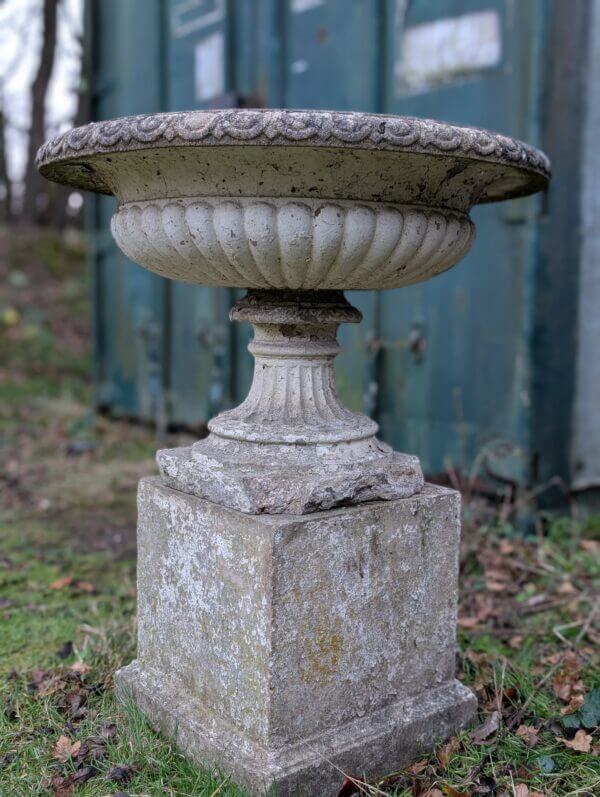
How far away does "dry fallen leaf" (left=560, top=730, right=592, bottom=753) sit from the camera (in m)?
2.07

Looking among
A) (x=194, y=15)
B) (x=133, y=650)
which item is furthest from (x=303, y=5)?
(x=133, y=650)

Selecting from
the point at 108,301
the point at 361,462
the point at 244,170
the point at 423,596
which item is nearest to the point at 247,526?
the point at 361,462

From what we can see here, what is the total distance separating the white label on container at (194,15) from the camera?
500 centimetres

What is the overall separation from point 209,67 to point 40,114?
6548 millimetres

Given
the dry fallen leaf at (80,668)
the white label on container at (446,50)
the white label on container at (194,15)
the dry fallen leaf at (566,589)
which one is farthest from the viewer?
the white label on container at (194,15)

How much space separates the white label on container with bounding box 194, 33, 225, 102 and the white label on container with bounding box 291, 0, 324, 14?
24.9 inches

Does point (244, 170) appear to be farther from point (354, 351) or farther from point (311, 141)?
point (354, 351)

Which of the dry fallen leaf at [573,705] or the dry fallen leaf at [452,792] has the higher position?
the dry fallen leaf at [573,705]

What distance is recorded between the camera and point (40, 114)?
10789 millimetres

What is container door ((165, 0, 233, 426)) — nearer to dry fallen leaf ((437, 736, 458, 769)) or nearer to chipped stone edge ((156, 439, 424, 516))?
chipped stone edge ((156, 439, 424, 516))

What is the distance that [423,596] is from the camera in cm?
216

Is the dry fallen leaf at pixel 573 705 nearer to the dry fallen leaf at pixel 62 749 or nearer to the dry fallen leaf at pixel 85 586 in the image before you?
the dry fallen leaf at pixel 62 749

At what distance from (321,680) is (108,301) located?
16.0 ft

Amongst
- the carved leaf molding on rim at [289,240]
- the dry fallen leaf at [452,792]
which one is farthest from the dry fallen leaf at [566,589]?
the carved leaf molding on rim at [289,240]
